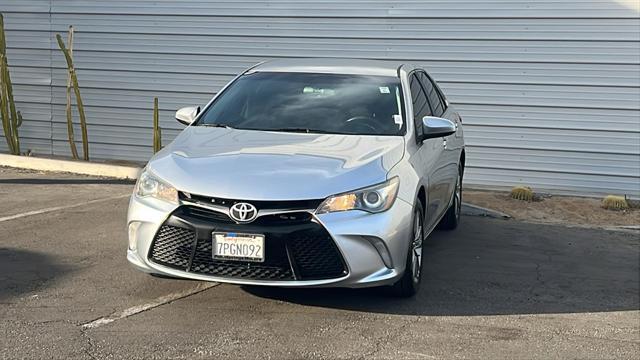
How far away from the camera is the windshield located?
5961 millimetres

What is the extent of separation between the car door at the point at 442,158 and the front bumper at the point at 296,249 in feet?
4.71

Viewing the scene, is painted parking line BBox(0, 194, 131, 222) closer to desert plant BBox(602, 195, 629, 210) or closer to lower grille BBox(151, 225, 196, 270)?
lower grille BBox(151, 225, 196, 270)

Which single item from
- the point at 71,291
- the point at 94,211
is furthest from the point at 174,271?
the point at 94,211

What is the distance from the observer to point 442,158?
6719mm

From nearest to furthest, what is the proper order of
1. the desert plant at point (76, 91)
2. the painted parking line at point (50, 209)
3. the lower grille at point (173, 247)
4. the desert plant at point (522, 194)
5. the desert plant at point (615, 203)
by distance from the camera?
the lower grille at point (173, 247) → the painted parking line at point (50, 209) → the desert plant at point (615, 203) → the desert plant at point (522, 194) → the desert plant at point (76, 91)

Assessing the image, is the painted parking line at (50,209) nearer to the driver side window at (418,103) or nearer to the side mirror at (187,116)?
the side mirror at (187,116)

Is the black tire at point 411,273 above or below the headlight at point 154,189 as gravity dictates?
below

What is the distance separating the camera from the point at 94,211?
812 centimetres

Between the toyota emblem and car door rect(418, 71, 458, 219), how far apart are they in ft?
6.20

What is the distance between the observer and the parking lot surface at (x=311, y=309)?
14.6 feet

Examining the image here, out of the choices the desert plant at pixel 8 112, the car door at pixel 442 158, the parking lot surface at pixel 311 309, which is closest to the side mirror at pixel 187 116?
the parking lot surface at pixel 311 309

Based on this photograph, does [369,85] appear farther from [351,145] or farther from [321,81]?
[351,145]

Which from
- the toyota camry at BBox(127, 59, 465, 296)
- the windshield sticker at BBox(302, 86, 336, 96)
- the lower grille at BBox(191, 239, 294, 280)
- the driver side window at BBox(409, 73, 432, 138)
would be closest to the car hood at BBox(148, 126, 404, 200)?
the toyota camry at BBox(127, 59, 465, 296)

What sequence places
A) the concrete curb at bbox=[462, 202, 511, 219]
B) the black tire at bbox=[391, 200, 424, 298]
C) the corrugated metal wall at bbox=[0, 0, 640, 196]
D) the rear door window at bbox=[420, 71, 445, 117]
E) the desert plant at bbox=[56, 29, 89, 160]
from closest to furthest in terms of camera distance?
the black tire at bbox=[391, 200, 424, 298]
the rear door window at bbox=[420, 71, 445, 117]
the concrete curb at bbox=[462, 202, 511, 219]
the corrugated metal wall at bbox=[0, 0, 640, 196]
the desert plant at bbox=[56, 29, 89, 160]
